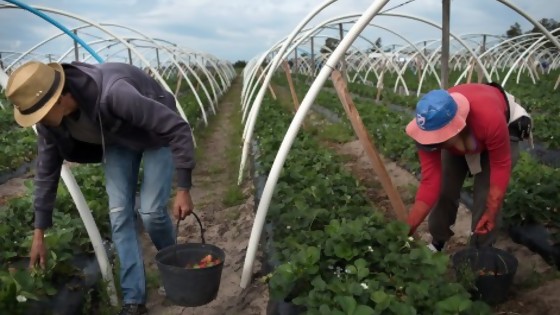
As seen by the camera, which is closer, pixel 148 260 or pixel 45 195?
pixel 45 195

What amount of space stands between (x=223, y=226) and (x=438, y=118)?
270 centimetres

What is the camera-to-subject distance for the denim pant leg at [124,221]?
9.34 feet

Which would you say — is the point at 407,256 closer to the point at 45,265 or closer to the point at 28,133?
the point at 45,265

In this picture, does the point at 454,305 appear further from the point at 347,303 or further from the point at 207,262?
the point at 207,262

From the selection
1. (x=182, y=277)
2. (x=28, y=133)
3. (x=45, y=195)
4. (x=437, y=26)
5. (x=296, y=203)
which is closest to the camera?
(x=182, y=277)

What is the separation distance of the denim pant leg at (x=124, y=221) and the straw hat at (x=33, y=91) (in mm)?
617

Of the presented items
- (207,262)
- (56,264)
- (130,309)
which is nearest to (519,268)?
(207,262)

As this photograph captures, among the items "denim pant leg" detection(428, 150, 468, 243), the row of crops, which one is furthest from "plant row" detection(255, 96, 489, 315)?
the row of crops

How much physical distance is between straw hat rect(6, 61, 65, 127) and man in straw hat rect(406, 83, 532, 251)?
5.74 ft

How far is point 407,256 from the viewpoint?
8.36 ft

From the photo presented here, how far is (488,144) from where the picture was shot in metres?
2.74

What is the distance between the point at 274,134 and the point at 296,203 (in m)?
3.58

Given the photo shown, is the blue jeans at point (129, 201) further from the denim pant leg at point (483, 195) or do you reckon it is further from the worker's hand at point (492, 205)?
the denim pant leg at point (483, 195)

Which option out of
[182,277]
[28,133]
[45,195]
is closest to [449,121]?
[182,277]
